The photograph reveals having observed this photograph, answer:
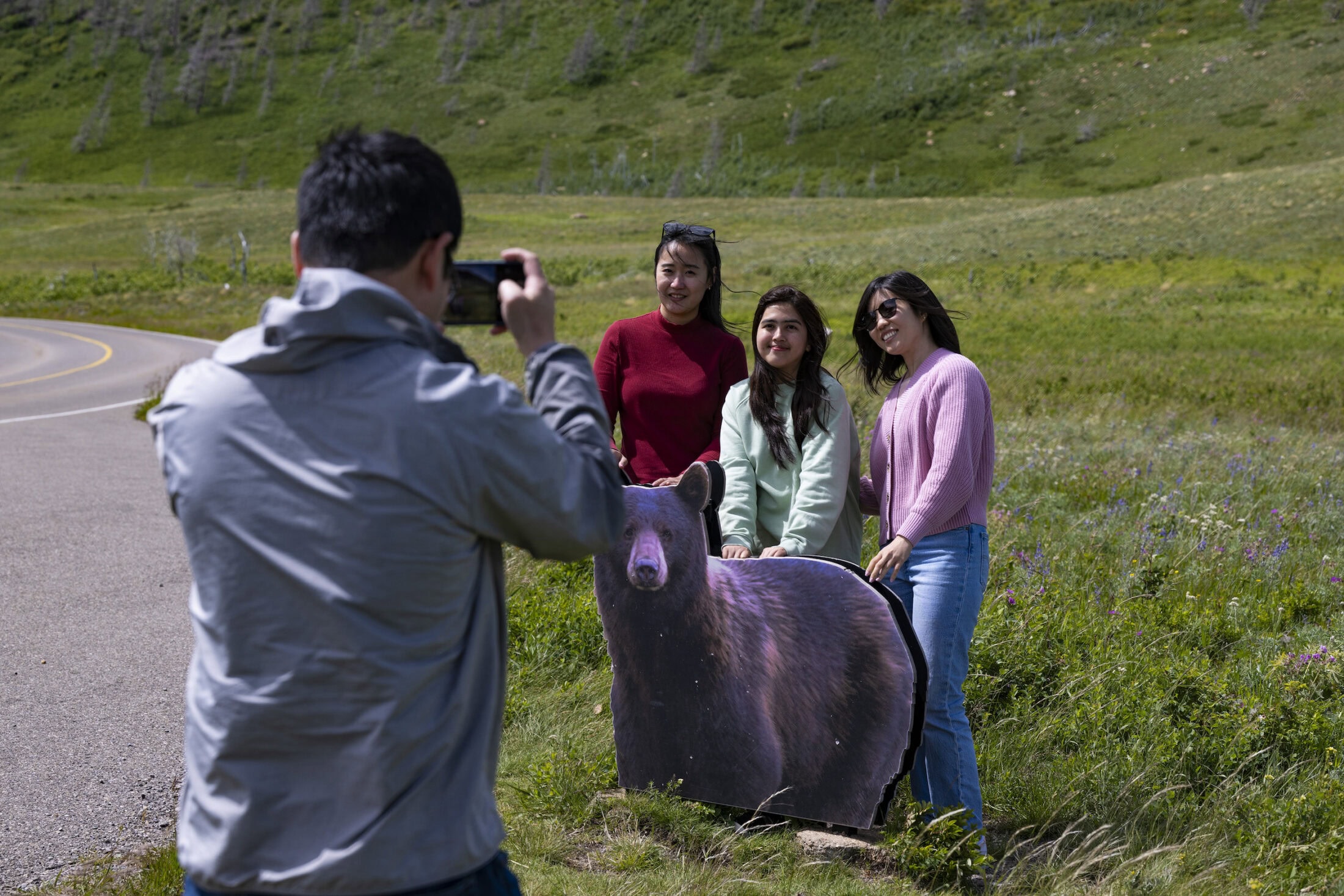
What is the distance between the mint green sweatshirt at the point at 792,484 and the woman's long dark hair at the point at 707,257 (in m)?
0.32

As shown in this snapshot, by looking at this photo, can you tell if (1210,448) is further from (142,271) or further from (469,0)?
(469,0)

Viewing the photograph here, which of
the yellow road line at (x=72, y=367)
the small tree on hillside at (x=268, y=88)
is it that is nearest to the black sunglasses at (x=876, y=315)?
the yellow road line at (x=72, y=367)

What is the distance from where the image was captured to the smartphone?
6.06 ft

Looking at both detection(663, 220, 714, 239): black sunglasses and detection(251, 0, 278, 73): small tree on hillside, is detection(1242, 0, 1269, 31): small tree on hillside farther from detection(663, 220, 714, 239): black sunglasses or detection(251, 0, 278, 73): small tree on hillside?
detection(663, 220, 714, 239): black sunglasses

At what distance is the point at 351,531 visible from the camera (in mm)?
1485

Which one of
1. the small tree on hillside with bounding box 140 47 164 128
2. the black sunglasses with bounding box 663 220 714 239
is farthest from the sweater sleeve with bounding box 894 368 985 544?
the small tree on hillside with bounding box 140 47 164 128

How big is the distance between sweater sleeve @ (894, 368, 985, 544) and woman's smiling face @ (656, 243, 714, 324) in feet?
3.16

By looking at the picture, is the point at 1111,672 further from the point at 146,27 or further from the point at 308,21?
the point at 146,27

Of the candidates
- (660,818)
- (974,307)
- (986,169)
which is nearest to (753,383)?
(660,818)

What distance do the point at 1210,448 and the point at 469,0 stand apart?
654 feet

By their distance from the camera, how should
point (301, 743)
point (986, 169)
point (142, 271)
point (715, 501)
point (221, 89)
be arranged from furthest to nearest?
point (221, 89)
point (986, 169)
point (142, 271)
point (715, 501)
point (301, 743)

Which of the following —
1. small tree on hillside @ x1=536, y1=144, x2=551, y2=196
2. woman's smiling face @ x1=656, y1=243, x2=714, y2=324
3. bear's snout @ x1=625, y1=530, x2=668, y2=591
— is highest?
small tree on hillside @ x1=536, y1=144, x2=551, y2=196

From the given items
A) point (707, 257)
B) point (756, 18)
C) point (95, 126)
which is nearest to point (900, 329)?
point (707, 257)

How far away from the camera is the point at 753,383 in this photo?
12.4ft
